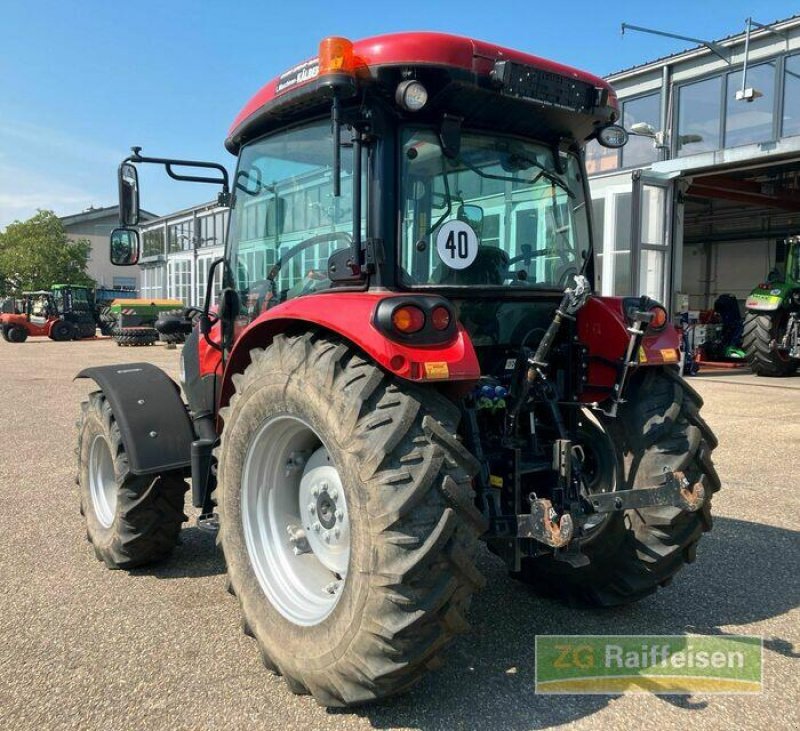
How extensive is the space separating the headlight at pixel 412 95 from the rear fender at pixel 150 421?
6.95 feet

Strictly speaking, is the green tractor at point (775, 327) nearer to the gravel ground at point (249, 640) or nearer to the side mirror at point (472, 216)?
the gravel ground at point (249, 640)

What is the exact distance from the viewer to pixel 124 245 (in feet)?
13.3

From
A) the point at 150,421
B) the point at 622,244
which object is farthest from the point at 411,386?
the point at 622,244

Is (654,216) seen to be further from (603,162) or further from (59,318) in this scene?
(59,318)

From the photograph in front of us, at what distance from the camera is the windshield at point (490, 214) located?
9.36 feet

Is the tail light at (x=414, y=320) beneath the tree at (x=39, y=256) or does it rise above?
beneath

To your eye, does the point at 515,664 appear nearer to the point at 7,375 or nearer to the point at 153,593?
the point at 153,593

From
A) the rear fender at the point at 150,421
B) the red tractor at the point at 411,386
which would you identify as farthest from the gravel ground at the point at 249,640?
the rear fender at the point at 150,421

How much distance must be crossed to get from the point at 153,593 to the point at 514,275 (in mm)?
2447

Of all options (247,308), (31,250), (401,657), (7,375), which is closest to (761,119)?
(247,308)

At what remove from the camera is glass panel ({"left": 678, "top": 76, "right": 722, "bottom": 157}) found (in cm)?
1480

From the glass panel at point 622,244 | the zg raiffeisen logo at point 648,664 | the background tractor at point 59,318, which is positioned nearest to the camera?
the zg raiffeisen logo at point 648,664

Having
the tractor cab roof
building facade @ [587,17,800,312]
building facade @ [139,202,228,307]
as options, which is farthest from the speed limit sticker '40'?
building facade @ [139,202,228,307]

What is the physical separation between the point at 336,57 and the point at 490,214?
0.94 meters
